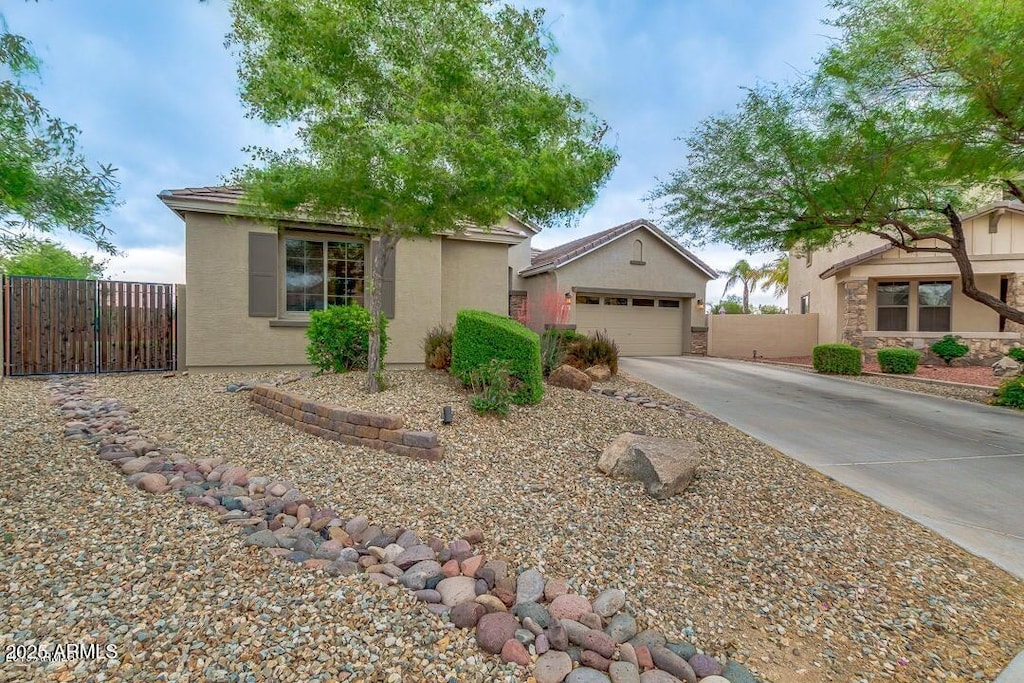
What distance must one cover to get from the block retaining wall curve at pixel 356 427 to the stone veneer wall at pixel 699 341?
13.8 m

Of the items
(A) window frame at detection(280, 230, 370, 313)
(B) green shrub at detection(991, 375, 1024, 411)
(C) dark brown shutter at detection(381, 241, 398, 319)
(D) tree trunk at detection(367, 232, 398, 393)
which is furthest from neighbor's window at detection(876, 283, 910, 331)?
(D) tree trunk at detection(367, 232, 398, 393)

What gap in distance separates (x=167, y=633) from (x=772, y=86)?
8.96m

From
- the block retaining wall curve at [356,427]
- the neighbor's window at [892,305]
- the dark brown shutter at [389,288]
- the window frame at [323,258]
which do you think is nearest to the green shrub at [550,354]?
the block retaining wall curve at [356,427]

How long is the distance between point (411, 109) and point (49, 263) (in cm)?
801

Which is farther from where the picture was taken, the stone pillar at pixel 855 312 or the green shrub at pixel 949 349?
the stone pillar at pixel 855 312

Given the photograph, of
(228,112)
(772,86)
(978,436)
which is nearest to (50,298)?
(228,112)

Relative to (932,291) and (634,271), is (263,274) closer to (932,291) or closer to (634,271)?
(634,271)

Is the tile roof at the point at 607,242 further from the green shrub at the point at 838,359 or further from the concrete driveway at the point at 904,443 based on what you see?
the concrete driveway at the point at 904,443

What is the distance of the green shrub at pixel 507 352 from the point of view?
5.36 meters

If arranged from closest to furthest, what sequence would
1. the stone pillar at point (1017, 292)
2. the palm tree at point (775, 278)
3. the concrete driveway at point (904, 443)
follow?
the concrete driveway at point (904, 443) → the stone pillar at point (1017, 292) → the palm tree at point (775, 278)

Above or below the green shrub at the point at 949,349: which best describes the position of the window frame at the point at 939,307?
above

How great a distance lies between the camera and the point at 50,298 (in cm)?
834

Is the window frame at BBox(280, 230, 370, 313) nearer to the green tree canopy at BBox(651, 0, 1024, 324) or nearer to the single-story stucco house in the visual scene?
the single-story stucco house

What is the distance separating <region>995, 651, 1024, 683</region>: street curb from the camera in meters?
2.07
